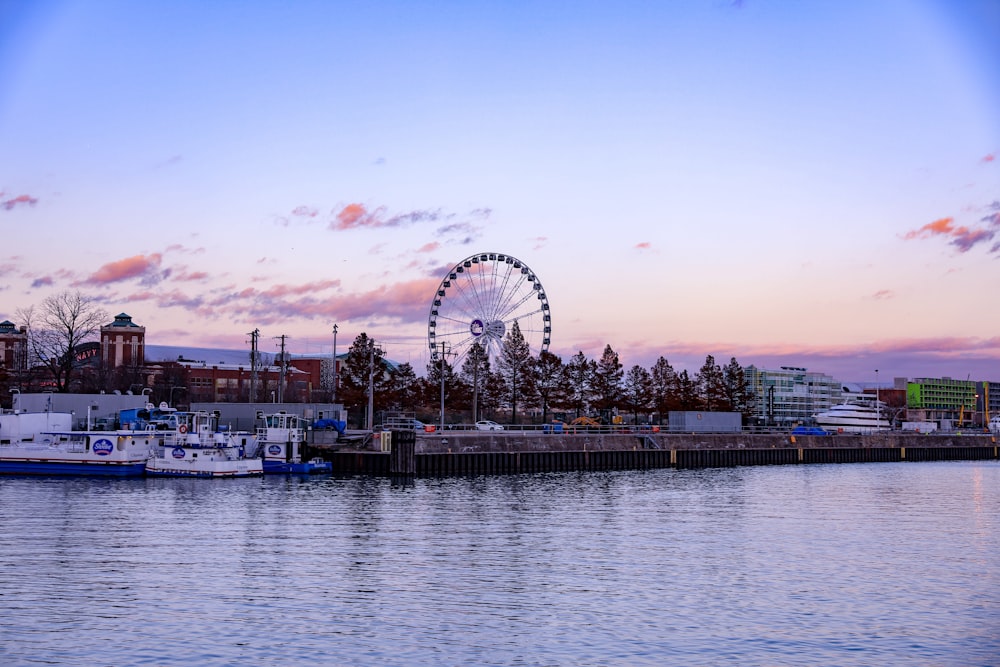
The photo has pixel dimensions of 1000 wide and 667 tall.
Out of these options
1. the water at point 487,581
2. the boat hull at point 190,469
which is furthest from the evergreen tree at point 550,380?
the water at point 487,581

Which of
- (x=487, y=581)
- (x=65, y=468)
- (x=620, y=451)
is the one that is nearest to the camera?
(x=487, y=581)

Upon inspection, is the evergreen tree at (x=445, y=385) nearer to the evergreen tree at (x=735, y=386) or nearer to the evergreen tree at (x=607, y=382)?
the evergreen tree at (x=607, y=382)

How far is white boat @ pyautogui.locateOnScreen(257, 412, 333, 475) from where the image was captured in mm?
88562

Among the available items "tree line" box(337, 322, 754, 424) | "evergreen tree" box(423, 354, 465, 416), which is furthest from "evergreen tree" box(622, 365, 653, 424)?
"evergreen tree" box(423, 354, 465, 416)

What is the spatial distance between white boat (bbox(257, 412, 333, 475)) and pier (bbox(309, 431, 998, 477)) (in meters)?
2.04

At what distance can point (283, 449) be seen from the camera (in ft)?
296

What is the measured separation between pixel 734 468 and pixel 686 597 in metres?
81.6

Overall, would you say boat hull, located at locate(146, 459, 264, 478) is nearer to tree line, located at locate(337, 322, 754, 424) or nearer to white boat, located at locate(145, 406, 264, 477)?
white boat, located at locate(145, 406, 264, 477)

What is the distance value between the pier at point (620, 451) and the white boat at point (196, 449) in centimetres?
735

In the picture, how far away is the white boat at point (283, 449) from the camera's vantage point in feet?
291

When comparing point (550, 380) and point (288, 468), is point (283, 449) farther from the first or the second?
point (550, 380)

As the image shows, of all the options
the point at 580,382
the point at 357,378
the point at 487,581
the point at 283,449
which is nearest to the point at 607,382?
the point at 580,382

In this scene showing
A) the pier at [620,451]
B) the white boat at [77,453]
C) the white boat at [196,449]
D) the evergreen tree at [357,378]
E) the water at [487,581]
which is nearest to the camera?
the water at [487,581]

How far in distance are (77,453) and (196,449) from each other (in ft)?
30.2
